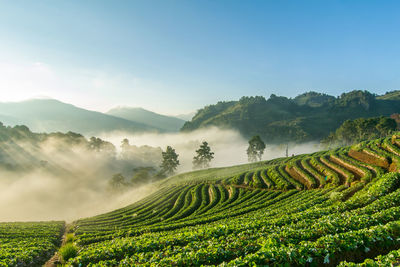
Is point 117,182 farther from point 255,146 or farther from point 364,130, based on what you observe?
point 364,130

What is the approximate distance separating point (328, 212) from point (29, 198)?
389ft

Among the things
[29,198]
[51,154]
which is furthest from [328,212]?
[51,154]

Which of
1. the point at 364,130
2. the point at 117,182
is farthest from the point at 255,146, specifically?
the point at 117,182

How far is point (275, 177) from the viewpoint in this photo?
5481 centimetres

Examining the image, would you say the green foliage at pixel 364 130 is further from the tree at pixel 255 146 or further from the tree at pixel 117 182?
the tree at pixel 117 182

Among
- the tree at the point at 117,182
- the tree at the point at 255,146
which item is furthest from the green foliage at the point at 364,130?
the tree at the point at 117,182

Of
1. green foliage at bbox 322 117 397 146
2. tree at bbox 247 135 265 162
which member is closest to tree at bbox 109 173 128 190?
tree at bbox 247 135 265 162

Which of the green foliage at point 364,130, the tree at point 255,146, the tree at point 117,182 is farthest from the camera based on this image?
the tree at point 255,146

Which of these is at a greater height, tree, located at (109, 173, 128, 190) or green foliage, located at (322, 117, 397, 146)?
green foliage, located at (322, 117, 397, 146)

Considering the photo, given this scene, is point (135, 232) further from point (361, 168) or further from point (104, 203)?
point (104, 203)

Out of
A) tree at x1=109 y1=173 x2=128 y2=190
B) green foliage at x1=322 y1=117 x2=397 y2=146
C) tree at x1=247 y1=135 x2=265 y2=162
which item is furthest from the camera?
tree at x1=247 y1=135 x2=265 y2=162

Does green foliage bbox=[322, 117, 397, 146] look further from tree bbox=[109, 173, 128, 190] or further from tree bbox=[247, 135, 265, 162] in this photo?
tree bbox=[109, 173, 128, 190]

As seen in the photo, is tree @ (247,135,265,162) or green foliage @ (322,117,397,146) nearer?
green foliage @ (322,117,397,146)

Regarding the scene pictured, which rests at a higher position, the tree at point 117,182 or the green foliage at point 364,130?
the green foliage at point 364,130
